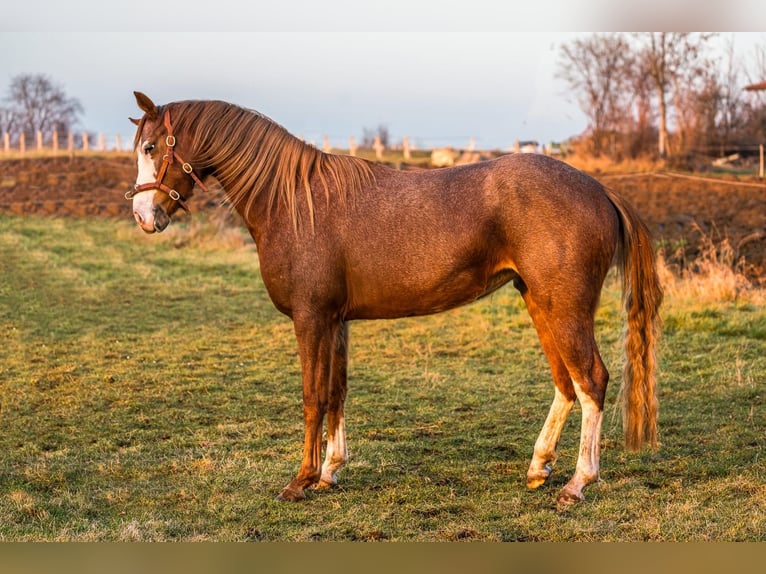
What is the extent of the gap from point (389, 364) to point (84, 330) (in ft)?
13.5

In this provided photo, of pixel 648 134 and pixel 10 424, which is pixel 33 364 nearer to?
pixel 10 424

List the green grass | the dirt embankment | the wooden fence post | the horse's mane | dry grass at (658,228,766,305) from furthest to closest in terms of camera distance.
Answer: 1. the wooden fence post
2. the dirt embankment
3. dry grass at (658,228,766,305)
4. the horse's mane
5. the green grass

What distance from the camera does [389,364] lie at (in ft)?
27.2

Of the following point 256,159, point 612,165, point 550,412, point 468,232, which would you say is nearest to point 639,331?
point 550,412

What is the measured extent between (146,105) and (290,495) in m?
2.45

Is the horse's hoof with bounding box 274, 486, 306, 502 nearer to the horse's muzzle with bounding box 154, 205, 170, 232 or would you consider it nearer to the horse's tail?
the horse's muzzle with bounding box 154, 205, 170, 232

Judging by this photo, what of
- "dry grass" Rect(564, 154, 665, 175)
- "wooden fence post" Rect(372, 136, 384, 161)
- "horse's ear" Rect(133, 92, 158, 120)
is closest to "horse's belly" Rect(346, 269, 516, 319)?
"horse's ear" Rect(133, 92, 158, 120)

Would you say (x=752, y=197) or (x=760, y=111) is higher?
(x=760, y=111)

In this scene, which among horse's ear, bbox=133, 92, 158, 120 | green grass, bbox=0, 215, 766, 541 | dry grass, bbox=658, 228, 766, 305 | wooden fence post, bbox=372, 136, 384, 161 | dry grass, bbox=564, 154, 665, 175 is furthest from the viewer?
wooden fence post, bbox=372, 136, 384, 161

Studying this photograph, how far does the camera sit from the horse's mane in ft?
15.8

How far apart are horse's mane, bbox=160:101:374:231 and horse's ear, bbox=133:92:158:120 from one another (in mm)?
115

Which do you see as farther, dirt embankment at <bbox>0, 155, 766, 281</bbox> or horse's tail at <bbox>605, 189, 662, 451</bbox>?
dirt embankment at <bbox>0, 155, 766, 281</bbox>

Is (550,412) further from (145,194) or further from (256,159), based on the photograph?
(145,194)

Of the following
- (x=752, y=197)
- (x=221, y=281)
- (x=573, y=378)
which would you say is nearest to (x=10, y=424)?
(x=573, y=378)
